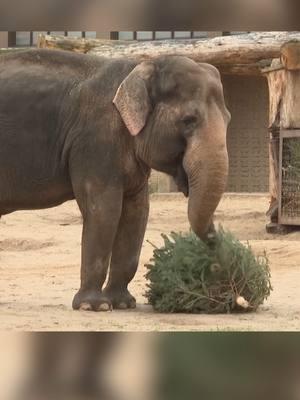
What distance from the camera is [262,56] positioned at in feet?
47.2

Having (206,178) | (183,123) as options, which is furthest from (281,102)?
(206,178)

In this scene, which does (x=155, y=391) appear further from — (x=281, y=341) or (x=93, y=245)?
(x=93, y=245)

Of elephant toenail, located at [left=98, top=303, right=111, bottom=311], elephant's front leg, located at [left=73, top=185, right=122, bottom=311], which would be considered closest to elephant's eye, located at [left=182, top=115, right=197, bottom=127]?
elephant's front leg, located at [left=73, top=185, right=122, bottom=311]

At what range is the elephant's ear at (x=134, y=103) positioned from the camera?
7.13 metres

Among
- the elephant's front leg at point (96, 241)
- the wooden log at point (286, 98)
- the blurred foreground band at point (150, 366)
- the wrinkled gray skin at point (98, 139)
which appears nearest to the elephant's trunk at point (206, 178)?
the wrinkled gray skin at point (98, 139)

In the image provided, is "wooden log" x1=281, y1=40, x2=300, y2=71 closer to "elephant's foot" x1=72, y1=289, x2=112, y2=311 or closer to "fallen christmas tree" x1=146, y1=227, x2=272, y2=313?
"fallen christmas tree" x1=146, y1=227, x2=272, y2=313

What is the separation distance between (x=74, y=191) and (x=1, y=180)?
1.76 ft

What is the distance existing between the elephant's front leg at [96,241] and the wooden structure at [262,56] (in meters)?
6.47

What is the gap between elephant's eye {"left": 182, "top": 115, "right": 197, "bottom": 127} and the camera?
6.74 meters

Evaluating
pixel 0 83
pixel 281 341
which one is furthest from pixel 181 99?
pixel 281 341

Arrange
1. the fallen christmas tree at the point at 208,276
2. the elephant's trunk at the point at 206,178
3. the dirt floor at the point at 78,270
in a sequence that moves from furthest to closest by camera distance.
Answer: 1. the fallen christmas tree at the point at 208,276
2. the dirt floor at the point at 78,270
3. the elephant's trunk at the point at 206,178

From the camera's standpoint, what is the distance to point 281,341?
81 centimetres

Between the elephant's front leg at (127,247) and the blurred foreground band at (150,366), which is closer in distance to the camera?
the blurred foreground band at (150,366)

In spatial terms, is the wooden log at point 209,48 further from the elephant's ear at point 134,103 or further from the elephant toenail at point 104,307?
the elephant toenail at point 104,307
